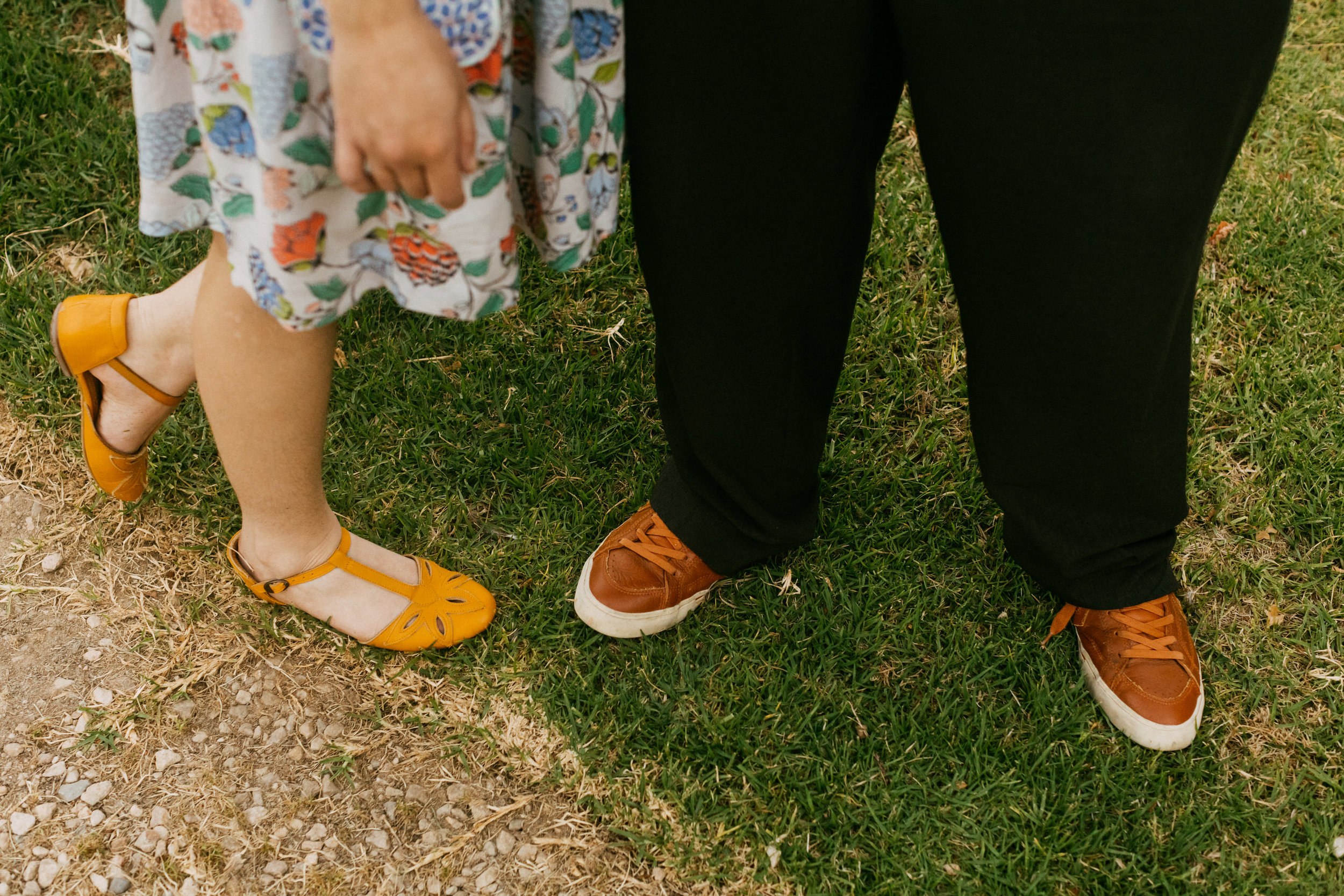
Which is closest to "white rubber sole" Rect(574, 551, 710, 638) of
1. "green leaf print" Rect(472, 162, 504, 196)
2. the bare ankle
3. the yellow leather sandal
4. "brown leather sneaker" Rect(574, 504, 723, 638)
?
"brown leather sneaker" Rect(574, 504, 723, 638)

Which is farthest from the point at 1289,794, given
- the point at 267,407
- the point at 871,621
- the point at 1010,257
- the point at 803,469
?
the point at 267,407

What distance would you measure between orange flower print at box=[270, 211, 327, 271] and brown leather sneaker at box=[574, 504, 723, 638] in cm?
90

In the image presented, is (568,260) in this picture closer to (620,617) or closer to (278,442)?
(278,442)

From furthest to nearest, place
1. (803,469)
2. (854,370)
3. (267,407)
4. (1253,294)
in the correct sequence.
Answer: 1. (1253,294)
2. (854,370)
3. (803,469)
4. (267,407)

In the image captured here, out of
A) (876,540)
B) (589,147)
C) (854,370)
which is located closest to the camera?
(589,147)

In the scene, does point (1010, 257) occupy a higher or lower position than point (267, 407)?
higher

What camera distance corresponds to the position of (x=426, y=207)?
973 millimetres

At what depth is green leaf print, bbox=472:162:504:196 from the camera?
96 cm

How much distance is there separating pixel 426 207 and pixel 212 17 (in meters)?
0.26

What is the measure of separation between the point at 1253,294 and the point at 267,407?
227cm

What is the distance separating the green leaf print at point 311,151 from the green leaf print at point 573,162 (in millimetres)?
256

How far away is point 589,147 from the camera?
109cm

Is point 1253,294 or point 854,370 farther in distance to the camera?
point 1253,294

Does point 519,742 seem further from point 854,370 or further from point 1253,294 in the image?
point 1253,294
